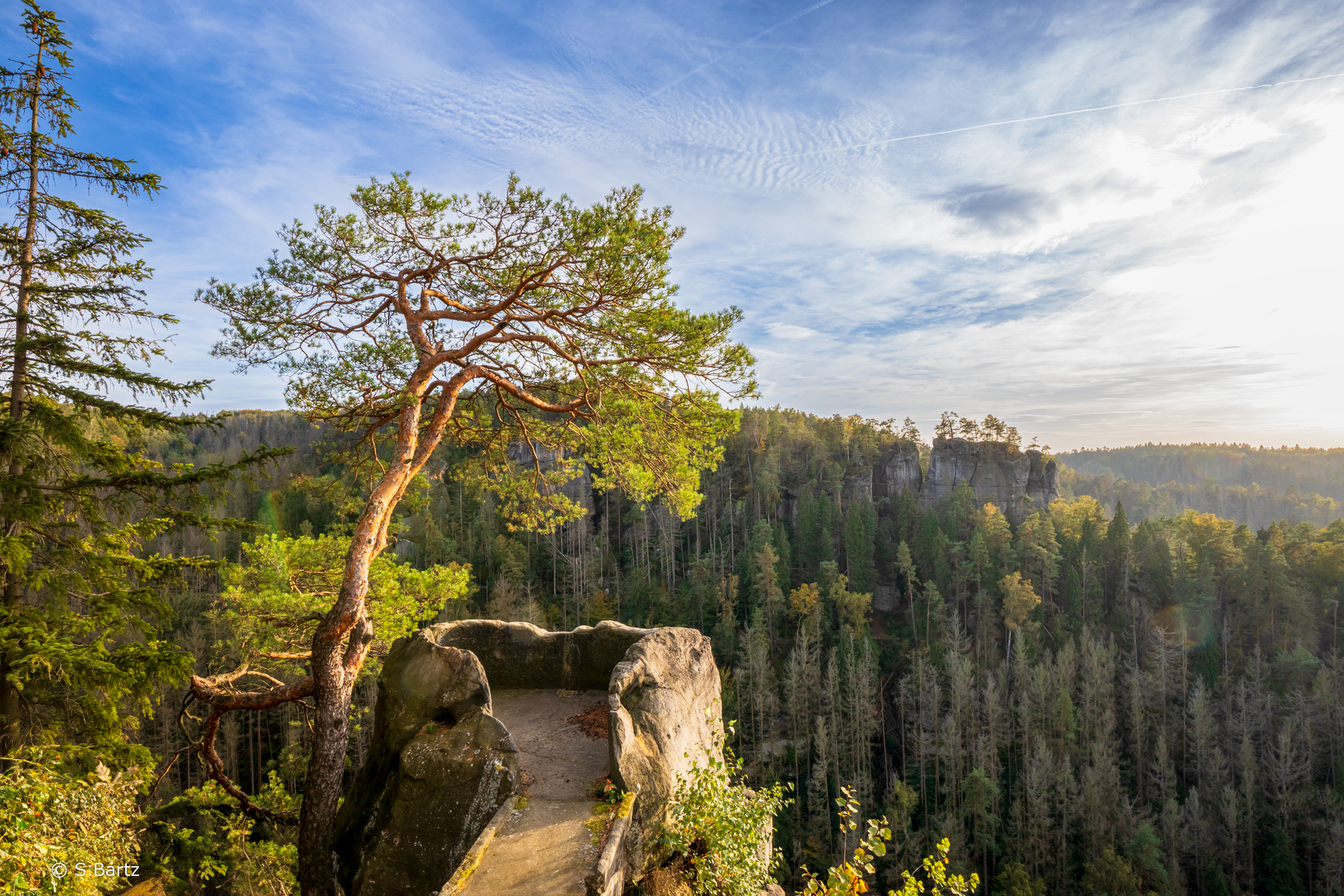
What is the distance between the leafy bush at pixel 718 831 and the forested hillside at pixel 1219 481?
76.7 metres

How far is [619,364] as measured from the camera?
766cm

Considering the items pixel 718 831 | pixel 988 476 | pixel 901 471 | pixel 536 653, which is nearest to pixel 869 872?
pixel 718 831

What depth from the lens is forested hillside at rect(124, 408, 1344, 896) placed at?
29.6 metres

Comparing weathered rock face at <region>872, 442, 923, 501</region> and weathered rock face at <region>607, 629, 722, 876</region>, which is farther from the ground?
weathered rock face at <region>872, 442, 923, 501</region>

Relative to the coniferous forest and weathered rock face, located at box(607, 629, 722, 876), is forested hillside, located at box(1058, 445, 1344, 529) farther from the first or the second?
weathered rock face, located at box(607, 629, 722, 876)

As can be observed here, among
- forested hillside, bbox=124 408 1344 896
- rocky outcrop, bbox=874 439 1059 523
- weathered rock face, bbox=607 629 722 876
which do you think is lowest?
forested hillside, bbox=124 408 1344 896

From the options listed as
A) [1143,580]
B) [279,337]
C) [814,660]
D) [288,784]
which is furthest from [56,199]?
[1143,580]

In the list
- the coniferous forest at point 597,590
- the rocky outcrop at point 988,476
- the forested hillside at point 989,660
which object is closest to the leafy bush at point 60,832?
the coniferous forest at point 597,590

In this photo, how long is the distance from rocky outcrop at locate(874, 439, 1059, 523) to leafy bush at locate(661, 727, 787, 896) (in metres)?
56.4

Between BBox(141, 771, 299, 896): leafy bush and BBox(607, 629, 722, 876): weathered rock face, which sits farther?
BBox(141, 771, 299, 896): leafy bush

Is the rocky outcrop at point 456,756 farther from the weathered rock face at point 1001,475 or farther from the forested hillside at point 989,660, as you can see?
the weathered rock face at point 1001,475

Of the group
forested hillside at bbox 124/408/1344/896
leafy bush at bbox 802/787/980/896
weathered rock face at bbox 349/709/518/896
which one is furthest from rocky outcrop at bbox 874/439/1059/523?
weathered rock face at bbox 349/709/518/896

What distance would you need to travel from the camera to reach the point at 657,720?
5922 mm

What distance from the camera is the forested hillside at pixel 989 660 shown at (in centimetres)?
2964
